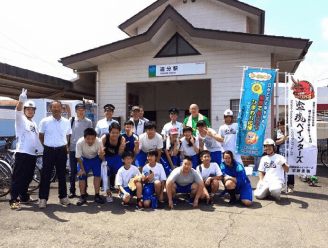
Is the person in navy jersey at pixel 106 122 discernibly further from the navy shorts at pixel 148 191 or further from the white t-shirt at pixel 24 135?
the navy shorts at pixel 148 191

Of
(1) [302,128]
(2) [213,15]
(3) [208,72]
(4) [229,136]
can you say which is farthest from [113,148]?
(2) [213,15]

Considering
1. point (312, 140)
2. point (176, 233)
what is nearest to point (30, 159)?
point (176, 233)

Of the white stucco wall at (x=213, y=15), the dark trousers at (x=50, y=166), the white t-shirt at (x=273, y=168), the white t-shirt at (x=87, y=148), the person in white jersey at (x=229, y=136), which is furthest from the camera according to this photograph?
the white stucco wall at (x=213, y=15)

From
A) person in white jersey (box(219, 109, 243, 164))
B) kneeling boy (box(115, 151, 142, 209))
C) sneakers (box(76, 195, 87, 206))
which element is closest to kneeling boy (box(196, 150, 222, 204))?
person in white jersey (box(219, 109, 243, 164))

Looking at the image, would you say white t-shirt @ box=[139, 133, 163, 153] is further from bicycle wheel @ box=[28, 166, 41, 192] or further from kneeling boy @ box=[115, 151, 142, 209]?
bicycle wheel @ box=[28, 166, 41, 192]

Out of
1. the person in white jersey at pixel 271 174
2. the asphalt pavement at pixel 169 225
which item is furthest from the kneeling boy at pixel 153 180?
the person in white jersey at pixel 271 174

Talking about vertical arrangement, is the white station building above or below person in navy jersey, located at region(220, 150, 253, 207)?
above

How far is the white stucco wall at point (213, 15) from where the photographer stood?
37.8 feet

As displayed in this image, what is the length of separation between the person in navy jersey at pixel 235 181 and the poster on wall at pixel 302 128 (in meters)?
1.40

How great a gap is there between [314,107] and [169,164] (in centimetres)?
344

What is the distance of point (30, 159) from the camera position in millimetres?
4668

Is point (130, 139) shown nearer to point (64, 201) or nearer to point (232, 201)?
point (64, 201)

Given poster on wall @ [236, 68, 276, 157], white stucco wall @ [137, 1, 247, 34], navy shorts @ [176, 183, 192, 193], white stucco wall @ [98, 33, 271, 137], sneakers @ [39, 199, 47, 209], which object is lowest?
sneakers @ [39, 199, 47, 209]

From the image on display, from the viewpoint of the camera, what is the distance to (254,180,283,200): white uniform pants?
200 inches
